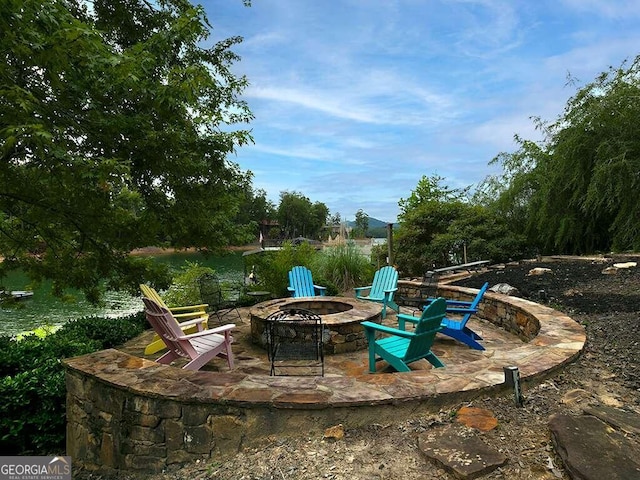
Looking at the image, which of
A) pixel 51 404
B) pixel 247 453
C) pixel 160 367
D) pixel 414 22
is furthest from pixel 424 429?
pixel 414 22

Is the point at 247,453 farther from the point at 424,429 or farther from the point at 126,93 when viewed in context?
the point at 126,93

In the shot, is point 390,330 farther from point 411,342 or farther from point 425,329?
point 425,329

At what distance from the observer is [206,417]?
7.34ft

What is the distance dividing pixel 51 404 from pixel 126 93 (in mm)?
2605

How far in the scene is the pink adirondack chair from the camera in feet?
11.2

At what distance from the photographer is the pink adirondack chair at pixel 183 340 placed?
3.43 m

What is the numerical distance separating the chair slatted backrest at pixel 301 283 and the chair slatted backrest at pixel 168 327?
2.98 m

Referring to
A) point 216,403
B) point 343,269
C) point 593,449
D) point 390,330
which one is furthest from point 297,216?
point 593,449

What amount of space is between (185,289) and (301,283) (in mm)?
2913

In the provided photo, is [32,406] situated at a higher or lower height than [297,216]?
lower

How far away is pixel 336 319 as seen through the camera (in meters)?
4.46

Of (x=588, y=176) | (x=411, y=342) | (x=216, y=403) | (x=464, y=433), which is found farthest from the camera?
(x=588, y=176)

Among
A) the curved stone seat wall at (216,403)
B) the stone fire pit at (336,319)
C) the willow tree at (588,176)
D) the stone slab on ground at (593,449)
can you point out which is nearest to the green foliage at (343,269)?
the stone fire pit at (336,319)

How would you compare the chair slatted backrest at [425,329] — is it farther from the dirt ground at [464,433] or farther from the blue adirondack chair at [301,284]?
the blue adirondack chair at [301,284]
